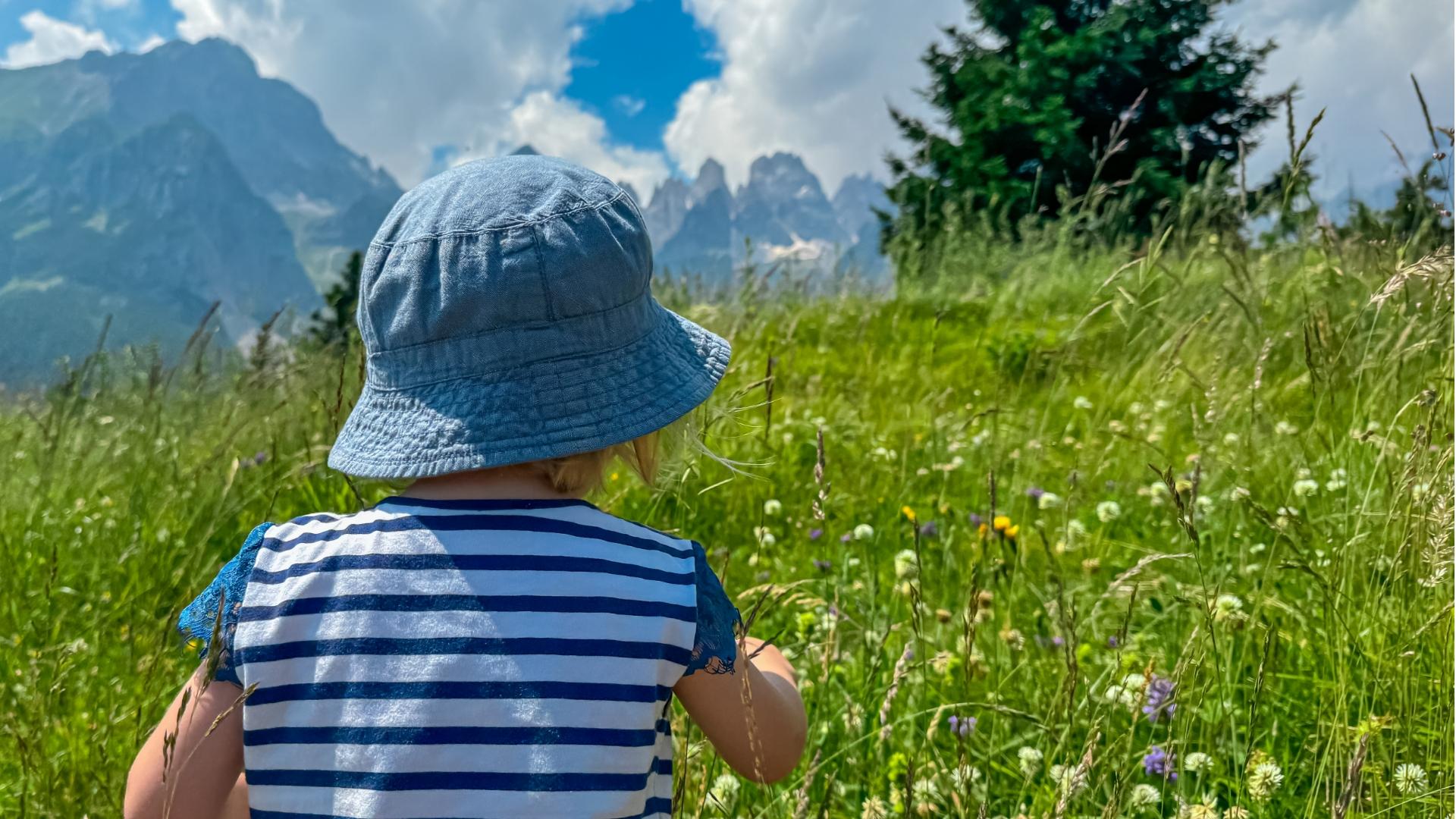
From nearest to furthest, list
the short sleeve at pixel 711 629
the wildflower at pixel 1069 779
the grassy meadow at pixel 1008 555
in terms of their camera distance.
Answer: the wildflower at pixel 1069 779 → the short sleeve at pixel 711 629 → the grassy meadow at pixel 1008 555

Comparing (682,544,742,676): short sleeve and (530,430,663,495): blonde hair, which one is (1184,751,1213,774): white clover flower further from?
(530,430,663,495): blonde hair

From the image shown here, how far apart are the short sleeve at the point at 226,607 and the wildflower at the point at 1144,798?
134 cm

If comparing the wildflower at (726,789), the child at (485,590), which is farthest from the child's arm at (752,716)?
the wildflower at (726,789)

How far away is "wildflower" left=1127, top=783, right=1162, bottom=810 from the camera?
149cm

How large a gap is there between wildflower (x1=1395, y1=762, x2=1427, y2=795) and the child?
0.87 metres

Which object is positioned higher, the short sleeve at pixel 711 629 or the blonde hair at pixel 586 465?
the blonde hair at pixel 586 465

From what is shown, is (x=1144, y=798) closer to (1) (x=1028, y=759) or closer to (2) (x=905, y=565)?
(1) (x=1028, y=759)

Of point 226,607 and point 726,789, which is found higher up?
point 226,607

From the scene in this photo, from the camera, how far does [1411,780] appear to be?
1.36m

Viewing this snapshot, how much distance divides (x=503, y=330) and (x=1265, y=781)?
133cm

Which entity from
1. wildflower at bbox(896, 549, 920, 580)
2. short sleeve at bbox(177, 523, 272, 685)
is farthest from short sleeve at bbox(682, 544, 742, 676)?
wildflower at bbox(896, 549, 920, 580)

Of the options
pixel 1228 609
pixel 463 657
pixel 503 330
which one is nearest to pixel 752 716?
pixel 463 657

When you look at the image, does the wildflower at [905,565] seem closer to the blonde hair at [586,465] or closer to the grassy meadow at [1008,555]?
the grassy meadow at [1008,555]

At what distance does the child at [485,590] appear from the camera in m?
1.04
